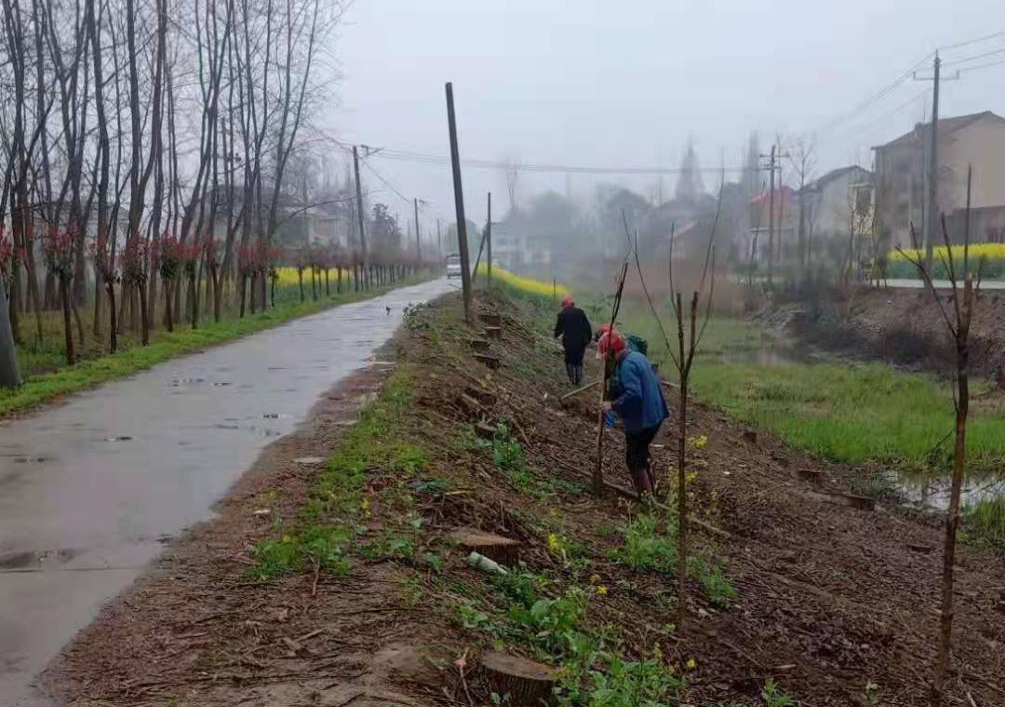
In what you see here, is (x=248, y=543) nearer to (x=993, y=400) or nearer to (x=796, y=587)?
(x=796, y=587)

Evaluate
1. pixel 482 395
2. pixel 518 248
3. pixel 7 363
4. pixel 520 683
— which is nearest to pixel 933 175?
pixel 518 248

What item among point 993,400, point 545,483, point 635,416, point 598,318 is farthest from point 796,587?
point 598,318

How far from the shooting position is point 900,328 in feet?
99.7

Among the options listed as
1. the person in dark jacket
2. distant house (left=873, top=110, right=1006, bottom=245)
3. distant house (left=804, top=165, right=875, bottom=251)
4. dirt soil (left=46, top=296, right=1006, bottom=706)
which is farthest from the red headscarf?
distant house (left=804, top=165, right=875, bottom=251)

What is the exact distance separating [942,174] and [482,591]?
31.8 m

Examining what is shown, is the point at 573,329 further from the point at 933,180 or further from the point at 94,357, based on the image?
the point at 933,180

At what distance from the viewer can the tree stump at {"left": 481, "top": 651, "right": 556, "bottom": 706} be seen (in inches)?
164

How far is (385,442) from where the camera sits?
8.38 meters

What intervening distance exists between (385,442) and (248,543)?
8.66 ft

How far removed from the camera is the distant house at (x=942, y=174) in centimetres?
2710

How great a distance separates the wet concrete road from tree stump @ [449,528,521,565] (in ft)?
5.87

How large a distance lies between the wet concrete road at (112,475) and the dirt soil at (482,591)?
22 cm

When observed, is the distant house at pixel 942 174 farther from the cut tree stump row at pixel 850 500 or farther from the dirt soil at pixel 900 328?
the cut tree stump row at pixel 850 500

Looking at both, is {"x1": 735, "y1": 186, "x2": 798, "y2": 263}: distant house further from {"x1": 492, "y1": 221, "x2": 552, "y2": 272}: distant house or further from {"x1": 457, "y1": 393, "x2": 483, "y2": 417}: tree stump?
{"x1": 457, "y1": 393, "x2": 483, "y2": 417}: tree stump
